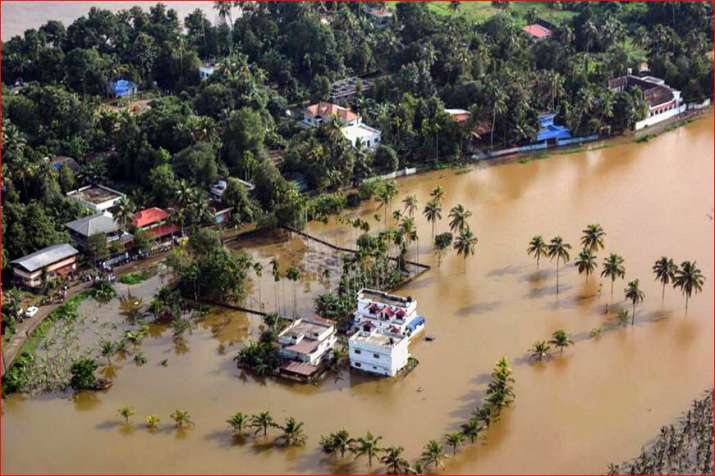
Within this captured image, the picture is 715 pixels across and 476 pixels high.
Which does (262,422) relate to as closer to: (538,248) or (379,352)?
(379,352)

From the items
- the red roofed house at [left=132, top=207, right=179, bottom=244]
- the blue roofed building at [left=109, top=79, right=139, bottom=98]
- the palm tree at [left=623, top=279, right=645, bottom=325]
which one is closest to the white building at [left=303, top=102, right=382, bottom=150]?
the red roofed house at [left=132, top=207, right=179, bottom=244]

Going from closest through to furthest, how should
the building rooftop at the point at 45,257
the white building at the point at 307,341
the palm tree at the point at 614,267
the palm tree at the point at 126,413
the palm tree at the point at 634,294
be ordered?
the palm tree at the point at 126,413, the white building at the point at 307,341, the palm tree at the point at 634,294, the palm tree at the point at 614,267, the building rooftop at the point at 45,257

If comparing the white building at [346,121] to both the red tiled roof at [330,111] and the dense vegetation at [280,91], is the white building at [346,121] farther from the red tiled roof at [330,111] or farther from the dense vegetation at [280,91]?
the dense vegetation at [280,91]

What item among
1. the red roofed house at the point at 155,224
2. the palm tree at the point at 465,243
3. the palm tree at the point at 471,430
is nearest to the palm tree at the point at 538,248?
the palm tree at the point at 465,243

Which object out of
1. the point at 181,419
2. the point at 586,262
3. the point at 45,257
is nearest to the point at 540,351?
the point at 586,262

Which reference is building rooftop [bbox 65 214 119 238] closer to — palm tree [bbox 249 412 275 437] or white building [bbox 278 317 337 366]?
white building [bbox 278 317 337 366]

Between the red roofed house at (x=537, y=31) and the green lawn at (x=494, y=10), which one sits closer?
the red roofed house at (x=537, y=31)

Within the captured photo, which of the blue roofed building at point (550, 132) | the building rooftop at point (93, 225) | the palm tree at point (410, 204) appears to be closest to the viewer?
the building rooftop at point (93, 225)
